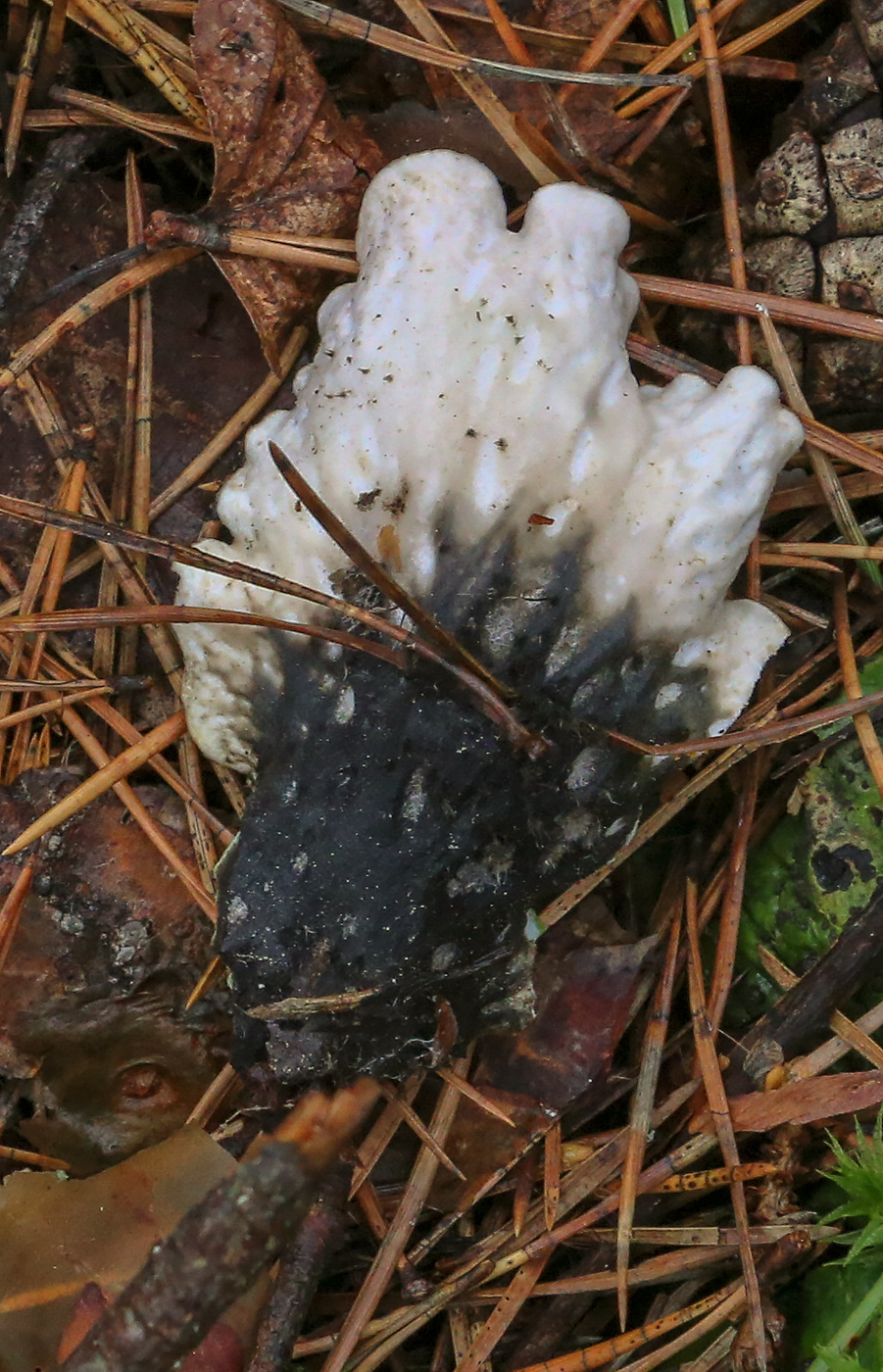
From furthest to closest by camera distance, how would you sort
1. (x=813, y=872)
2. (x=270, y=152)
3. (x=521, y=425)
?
(x=813, y=872) → (x=270, y=152) → (x=521, y=425)

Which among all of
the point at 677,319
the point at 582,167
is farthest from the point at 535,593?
the point at 582,167

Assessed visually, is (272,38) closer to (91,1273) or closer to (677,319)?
(677,319)

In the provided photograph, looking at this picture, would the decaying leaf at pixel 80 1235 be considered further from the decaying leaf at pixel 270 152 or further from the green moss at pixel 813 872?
the decaying leaf at pixel 270 152

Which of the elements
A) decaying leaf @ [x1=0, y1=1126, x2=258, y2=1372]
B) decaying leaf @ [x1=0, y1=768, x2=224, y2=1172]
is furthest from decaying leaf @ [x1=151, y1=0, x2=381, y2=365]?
decaying leaf @ [x1=0, y1=1126, x2=258, y2=1372]

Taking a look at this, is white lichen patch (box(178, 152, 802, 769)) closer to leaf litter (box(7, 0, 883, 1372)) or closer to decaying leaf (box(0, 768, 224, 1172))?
leaf litter (box(7, 0, 883, 1372))

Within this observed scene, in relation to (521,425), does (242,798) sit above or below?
below

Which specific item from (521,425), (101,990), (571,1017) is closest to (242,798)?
(101,990)

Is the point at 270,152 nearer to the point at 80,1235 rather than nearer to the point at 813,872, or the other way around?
the point at 813,872
